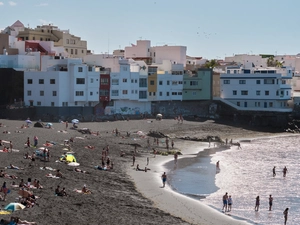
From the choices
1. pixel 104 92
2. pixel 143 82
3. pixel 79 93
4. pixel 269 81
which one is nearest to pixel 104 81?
pixel 104 92

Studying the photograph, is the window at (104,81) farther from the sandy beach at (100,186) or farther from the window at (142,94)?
the sandy beach at (100,186)

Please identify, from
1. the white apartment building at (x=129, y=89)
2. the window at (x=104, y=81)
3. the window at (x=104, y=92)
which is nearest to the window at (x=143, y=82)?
the white apartment building at (x=129, y=89)

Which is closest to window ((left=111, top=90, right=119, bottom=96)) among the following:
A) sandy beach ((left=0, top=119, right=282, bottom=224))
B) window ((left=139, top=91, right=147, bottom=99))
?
window ((left=139, top=91, right=147, bottom=99))

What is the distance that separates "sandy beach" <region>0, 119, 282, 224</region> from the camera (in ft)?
92.1

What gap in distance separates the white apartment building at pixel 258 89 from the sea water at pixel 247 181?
24.9 m

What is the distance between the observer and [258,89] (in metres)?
88.6

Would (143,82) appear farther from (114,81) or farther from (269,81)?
(269,81)

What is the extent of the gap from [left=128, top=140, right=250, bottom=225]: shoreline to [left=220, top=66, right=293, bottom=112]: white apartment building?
4558 cm

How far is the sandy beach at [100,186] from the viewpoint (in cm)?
2806

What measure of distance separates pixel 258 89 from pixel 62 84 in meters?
30.6

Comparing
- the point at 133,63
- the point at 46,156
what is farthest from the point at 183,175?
the point at 133,63

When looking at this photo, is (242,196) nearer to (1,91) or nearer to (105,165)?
(105,165)

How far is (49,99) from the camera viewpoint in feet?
228

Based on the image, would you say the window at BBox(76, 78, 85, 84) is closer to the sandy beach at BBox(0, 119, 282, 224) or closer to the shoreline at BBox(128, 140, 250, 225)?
the sandy beach at BBox(0, 119, 282, 224)
